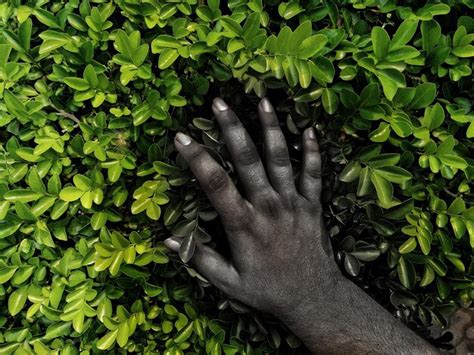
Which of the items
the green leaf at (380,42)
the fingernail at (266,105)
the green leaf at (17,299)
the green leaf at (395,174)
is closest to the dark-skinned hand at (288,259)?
the fingernail at (266,105)

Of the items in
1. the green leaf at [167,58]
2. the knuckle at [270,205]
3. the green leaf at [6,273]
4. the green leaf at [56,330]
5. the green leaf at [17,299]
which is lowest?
the green leaf at [56,330]

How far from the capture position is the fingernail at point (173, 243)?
183 cm

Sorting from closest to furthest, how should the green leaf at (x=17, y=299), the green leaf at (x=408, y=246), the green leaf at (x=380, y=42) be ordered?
the green leaf at (x=380, y=42) → the green leaf at (x=408, y=246) → the green leaf at (x=17, y=299)

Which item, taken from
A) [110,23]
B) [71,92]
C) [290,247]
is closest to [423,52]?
[290,247]

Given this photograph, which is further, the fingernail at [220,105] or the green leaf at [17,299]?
the green leaf at [17,299]

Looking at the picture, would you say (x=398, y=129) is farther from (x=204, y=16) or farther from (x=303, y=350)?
(x=303, y=350)

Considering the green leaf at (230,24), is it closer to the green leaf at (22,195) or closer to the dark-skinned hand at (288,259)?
the dark-skinned hand at (288,259)

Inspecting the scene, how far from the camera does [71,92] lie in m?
1.92

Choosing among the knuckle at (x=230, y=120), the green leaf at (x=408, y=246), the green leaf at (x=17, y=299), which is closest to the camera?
the knuckle at (x=230, y=120)

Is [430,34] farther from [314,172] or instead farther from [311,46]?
[314,172]

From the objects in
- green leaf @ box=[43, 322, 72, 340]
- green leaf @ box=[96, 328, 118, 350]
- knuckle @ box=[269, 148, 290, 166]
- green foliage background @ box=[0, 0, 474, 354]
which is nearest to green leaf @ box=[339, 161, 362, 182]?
green foliage background @ box=[0, 0, 474, 354]

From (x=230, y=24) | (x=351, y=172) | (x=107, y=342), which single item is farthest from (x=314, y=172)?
(x=107, y=342)

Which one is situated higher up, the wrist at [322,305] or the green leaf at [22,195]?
the green leaf at [22,195]

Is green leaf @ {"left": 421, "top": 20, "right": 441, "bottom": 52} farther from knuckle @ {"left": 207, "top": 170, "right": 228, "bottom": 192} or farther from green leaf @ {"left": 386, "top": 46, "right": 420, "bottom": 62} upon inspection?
Answer: knuckle @ {"left": 207, "top": 170, "right": 228, "bottom": 192}
